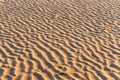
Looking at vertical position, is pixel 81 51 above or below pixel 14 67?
above

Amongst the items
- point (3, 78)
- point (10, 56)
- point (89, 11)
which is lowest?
point (3, 78)

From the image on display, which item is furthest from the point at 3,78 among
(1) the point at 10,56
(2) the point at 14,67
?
(1) the point at 10,56

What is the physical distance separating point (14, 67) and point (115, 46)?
2951mm

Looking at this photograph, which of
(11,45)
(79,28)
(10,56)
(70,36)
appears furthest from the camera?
(79,28)

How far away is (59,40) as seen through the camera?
7367mm

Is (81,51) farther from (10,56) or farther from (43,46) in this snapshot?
(10,56)

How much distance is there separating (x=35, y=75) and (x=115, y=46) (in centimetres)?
269

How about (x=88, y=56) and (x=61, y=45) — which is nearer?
(x=88, y=56)

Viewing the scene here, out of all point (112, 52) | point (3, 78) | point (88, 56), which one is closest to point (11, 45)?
point (3, 78)

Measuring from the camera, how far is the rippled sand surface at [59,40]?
572 cm

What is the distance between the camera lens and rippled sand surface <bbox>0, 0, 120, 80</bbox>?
572 centimetres

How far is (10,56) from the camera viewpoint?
6.32m

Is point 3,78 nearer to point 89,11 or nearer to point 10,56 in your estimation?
point 10,56

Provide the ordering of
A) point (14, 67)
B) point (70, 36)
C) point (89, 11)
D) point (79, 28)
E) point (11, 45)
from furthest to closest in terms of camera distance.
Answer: point (89, 11), point (79, 28), point (70, 36), point (11, 45), point (14, 67)
